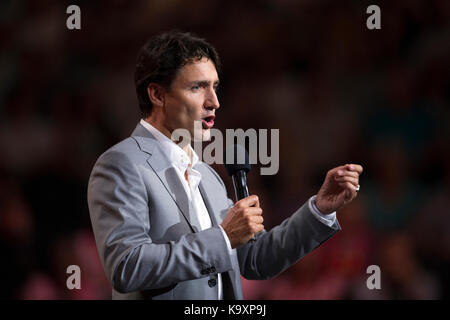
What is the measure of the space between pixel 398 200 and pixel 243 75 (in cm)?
92

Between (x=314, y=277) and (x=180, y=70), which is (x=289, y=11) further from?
(x=180, y=70)

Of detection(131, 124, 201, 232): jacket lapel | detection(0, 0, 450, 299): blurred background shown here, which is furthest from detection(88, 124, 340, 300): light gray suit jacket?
detection(0, 0, 450, 299): blurred background

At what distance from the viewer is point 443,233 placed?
2609 millimetres

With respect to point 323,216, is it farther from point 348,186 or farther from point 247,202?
point 247,202

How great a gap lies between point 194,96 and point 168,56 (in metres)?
0.10

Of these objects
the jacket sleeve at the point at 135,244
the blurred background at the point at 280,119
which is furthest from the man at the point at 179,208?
the blurred background at the point at 280,119

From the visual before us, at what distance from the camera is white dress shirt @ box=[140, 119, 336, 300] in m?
1.40

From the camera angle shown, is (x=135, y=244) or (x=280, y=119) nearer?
(x=135, y=244)

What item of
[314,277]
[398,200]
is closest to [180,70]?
[314,277]

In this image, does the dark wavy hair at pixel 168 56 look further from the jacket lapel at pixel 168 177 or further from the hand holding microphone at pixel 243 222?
the hand holding microphone at pixel 243 222

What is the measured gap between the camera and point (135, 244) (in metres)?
1.24

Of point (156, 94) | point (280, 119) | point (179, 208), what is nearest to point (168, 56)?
point (156, 94)

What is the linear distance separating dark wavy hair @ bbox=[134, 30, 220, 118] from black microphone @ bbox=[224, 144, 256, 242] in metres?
0.20

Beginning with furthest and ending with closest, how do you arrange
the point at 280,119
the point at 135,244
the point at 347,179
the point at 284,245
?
the point at 280,119
the point at 284,245
the point at 347,179
the point at 135,244
